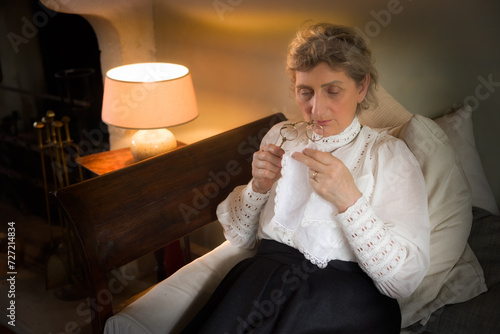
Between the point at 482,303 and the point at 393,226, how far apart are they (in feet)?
1.17

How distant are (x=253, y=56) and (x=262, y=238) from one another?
40.0 inches

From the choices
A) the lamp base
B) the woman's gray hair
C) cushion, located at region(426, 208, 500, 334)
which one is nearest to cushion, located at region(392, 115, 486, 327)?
Result: cushion, located at region(426, 208, 500, 334)

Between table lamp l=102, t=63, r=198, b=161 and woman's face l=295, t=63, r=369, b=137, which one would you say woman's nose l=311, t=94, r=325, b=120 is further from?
table lamp l=102, t=63, r=198, b=161

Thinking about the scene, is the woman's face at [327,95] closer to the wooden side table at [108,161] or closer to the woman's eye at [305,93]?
the woman's eye at [305,93]

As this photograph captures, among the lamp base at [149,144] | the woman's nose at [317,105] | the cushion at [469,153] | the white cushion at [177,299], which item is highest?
the woman's nose at [317,105]

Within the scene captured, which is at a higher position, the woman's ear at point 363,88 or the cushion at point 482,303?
the woman's ear at point 363,88

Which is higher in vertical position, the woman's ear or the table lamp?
the woman's ear

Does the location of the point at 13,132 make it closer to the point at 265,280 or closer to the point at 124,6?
the point at 124,6

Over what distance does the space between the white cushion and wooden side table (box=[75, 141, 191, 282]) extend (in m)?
0.70

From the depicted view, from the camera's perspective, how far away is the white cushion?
1308 mm

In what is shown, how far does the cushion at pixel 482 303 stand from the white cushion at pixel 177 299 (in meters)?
0.64

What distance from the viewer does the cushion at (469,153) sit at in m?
1.50

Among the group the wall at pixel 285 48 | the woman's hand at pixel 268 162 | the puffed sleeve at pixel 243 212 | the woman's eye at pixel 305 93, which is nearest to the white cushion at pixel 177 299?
the puffed sleeve at pixel 243 212

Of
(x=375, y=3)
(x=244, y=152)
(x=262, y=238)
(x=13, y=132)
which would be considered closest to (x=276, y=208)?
(x=262, y=238)
